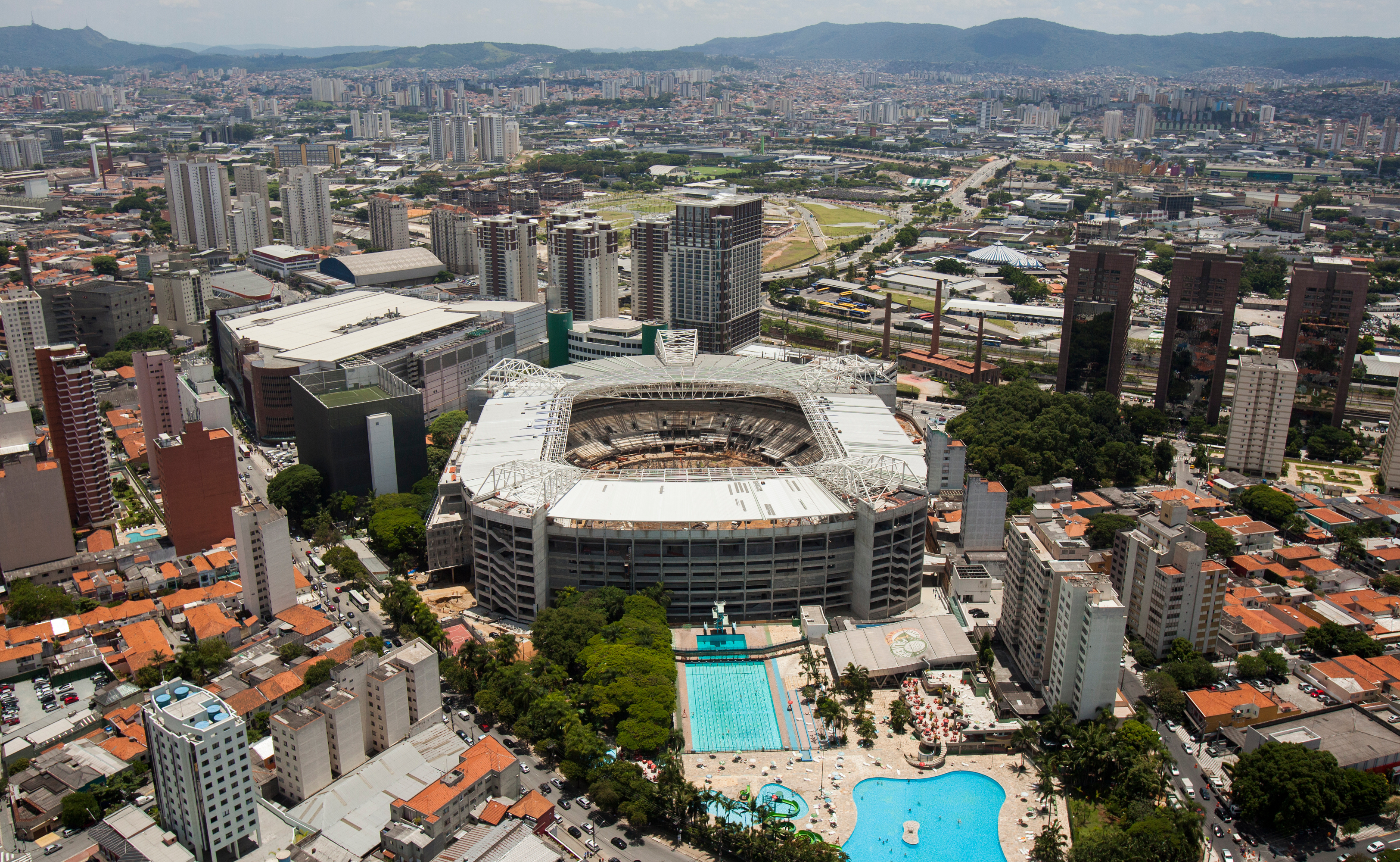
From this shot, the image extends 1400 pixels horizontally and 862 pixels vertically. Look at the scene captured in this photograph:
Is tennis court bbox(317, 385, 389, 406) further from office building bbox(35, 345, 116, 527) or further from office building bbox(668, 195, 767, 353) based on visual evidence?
office building bbox(668, 195, 767, 353)

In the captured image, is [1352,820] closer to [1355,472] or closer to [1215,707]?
[1215,707]

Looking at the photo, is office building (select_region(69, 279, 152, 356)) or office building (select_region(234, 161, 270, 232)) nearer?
office building (select_region(69, 279, 152, 356))

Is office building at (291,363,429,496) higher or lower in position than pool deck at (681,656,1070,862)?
higher

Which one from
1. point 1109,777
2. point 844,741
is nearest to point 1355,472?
point 1109,777

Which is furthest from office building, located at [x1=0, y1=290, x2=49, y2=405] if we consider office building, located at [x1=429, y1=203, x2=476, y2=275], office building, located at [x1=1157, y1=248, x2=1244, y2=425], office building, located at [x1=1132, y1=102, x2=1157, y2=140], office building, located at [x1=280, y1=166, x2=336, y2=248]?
office building, located at [x1=1132, y1=102, x2=1157, y2=140]

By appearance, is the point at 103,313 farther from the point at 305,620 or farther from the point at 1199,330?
the point at 1199,330

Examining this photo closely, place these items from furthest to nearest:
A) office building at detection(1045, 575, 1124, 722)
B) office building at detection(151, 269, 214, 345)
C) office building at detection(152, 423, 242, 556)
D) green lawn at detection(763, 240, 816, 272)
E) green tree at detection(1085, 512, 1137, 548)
Result: green lawn at detection(763, 240, 816, 272) < office building at detection(151, 269, 214, 345) < green tree at detection(1085, 512, 1137, 548) < office building at detection(152, 423, 242, 556) < office building at detection(1045, 575, 1124, 722)
